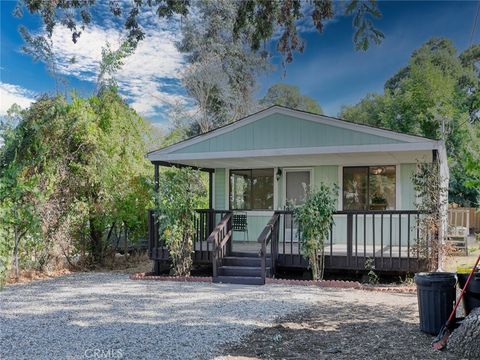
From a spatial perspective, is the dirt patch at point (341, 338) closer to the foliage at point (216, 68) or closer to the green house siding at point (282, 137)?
the green house siding at point (282, 137)

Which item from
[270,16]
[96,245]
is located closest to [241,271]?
[96,245]

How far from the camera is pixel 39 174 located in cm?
934

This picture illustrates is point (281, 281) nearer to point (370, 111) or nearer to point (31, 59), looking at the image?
point (31, 59)

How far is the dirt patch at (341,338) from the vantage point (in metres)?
4.28

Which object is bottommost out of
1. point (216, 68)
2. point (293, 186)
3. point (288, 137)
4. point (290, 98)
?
point (293, 186)

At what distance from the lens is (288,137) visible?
970 centimetres

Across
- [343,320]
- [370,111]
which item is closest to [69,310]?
[343,320]

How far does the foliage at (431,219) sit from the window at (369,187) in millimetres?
2214

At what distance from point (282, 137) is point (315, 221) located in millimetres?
2392

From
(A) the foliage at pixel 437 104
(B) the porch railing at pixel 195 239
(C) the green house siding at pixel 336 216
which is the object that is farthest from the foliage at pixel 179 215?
(A) the foliage at pixel 437 104

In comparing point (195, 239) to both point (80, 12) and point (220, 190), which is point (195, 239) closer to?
point (220, 190)

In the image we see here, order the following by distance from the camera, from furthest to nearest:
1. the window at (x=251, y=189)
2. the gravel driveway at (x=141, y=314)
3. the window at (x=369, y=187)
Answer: the window at (x=251, y=189), the window at (x=369, y=187), the gravel driveway at (x=141, y=314)

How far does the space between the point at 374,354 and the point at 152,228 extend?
6.70 m

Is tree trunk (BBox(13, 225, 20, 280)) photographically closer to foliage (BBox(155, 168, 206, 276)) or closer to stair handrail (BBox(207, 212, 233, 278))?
foliage (BBox(155, 168, 206, 276))
